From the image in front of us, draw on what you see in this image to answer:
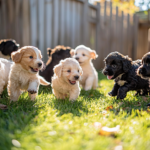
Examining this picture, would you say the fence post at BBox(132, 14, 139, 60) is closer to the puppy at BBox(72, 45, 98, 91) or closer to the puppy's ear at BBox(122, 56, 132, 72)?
the puppy at BBox(72, 45, 98, 91)

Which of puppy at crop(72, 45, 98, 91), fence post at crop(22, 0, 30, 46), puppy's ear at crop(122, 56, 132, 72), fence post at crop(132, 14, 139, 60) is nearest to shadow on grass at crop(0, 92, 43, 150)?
puppy's ear at crop(122, 56, 132, 72)

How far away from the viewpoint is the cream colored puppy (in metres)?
3.59

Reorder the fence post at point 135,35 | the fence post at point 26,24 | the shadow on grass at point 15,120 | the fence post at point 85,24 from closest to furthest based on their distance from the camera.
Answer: the shadow on grass at point 15,120, the fence post at point 26,24, the fence post at point 85,24, the fence post at point 135,35

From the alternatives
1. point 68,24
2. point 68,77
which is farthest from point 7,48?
point 68,24

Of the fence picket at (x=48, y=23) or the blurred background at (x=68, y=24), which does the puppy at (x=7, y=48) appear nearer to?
the blurred background at (x=68, y=24)

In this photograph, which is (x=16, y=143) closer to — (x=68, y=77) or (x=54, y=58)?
(x=68, y=77)

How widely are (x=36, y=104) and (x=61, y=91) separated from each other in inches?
30.0

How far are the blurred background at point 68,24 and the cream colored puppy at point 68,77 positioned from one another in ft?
14.6

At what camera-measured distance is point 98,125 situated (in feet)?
7.26

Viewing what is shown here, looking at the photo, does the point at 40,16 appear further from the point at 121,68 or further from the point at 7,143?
the point at 7,143

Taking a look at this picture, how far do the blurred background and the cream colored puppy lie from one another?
4443 mm

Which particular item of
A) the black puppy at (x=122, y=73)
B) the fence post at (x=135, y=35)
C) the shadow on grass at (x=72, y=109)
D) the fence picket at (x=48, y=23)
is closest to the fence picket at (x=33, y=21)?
the fence picket at (x=48, y=23)

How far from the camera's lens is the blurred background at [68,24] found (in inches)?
305

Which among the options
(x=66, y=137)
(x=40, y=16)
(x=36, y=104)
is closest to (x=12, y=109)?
(x=36, y=104)
